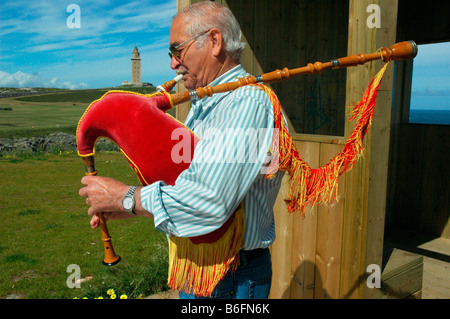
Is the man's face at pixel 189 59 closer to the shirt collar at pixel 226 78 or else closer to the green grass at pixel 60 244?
the shirt collar at pixel 226 78

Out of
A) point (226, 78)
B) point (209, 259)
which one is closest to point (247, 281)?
point (209, 259)

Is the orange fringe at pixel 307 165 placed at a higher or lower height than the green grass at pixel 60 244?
higher

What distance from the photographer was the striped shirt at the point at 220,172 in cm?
108

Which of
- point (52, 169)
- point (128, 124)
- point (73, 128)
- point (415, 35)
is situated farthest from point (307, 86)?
point (73, 128)

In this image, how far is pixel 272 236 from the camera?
149 centimetres

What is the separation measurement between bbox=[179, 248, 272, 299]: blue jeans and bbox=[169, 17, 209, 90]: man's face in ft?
2.23

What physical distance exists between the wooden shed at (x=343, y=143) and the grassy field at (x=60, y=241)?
1.41 meters

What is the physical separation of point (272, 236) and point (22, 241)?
13.5ft

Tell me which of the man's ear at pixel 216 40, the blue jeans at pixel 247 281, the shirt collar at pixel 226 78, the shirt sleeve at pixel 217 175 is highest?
the man's ear at pixel 216 40

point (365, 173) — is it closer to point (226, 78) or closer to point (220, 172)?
point (226, 78)

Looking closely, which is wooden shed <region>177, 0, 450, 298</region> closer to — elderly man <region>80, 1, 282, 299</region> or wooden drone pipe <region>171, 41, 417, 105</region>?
wooden drone pipe <region>171, 41, 417, 105</region>

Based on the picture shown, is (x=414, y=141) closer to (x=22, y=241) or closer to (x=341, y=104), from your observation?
(x=341, y=104)

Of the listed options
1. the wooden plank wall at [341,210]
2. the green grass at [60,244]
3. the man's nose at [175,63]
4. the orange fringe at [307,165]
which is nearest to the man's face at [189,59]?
the man's nose at [175,63]
